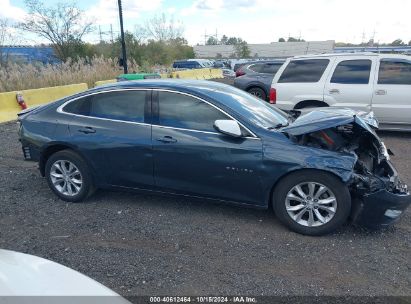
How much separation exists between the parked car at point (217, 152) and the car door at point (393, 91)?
126 inches

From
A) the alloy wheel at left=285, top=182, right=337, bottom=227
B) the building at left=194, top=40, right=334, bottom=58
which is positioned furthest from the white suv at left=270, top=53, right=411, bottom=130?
the building at left=194, top=40, right=334, bottom=58

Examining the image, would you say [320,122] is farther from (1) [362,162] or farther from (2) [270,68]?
(2) [270,68]

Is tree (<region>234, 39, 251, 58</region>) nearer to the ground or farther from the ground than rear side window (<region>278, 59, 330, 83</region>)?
farther from the ground

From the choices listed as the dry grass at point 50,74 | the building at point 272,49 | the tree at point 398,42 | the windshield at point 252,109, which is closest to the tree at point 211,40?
the building at point 272,49

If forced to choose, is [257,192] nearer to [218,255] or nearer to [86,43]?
[218,255]

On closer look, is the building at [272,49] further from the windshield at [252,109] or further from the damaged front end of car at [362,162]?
the damaged front end of car at [362,162]

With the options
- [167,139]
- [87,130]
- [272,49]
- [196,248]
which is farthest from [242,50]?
[196,248]

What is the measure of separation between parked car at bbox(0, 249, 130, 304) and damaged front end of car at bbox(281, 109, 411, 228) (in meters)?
2.52

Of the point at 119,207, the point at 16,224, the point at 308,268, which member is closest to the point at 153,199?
the point at 119,207

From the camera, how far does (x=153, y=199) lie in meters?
4.59

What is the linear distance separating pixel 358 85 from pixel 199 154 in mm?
5116

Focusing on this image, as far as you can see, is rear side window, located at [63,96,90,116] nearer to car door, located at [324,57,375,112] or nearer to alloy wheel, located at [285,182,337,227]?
alloy wheel, located at [285,182,337,227]

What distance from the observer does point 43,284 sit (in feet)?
5.82

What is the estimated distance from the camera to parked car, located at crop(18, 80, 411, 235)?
138 inches
